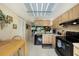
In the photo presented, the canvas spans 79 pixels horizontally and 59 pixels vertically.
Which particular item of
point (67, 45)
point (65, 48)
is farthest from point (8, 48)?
point (65, 48)

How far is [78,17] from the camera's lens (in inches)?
124

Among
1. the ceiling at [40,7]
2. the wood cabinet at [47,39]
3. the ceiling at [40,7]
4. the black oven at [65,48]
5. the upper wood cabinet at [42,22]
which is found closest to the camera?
the black oven at [65,48]

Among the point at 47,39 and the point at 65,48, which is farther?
the point at 47,39

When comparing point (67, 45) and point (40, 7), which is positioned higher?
point (40, 7)

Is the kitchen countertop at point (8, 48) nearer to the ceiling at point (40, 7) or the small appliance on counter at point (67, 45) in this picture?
the small appliance on counter at point (67, 45)

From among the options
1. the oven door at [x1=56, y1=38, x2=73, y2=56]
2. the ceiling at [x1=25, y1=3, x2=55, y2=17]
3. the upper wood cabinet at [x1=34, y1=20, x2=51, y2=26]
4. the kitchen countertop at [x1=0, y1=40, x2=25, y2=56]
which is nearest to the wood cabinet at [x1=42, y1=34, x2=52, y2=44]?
the ceiling at [x1=25, y1=3, x2=55, y2=17]

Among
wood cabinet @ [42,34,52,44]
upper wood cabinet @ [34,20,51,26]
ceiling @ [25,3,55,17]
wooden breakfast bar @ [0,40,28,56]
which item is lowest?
wood cabinet @ [42,34,52,44]

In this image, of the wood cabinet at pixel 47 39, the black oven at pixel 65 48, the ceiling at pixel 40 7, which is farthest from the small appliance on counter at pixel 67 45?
the wood cabinet at pixel 47 39

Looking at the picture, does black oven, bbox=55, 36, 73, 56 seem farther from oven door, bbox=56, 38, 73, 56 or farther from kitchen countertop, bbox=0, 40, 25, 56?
kitchen countertop, bbox=0, 40, 25, 56

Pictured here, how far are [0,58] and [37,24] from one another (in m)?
8.06

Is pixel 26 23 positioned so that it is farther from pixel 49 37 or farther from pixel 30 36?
pixel 49 37

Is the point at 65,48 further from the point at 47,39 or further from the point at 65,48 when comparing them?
the point at 47,39

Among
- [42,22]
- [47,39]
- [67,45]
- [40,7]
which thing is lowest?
[47,39]

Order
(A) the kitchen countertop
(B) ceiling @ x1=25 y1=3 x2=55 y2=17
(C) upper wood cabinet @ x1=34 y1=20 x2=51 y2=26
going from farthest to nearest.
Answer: (C) upper wood cabinet @ x1=34 y1=20 x2=51 y2=26, (B) ceiling @ x1=25 y1=3 x2=55 y2=17, (A) the kitchen countertop
